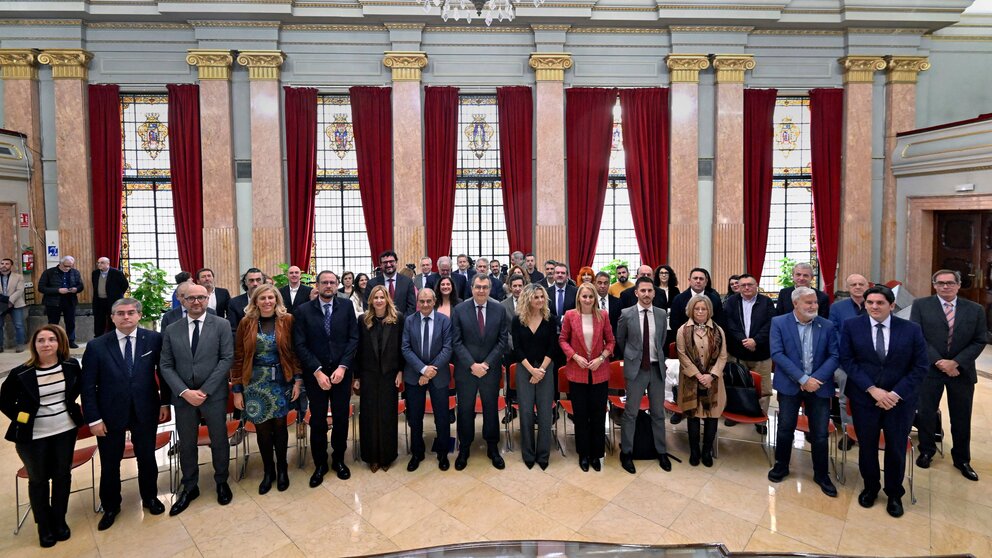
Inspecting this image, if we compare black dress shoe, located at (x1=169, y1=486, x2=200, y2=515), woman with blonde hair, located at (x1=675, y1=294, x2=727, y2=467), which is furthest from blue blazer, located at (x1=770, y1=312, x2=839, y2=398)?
black dress shoe, located at (x1=169, y1=486, x2=200, y2=515)

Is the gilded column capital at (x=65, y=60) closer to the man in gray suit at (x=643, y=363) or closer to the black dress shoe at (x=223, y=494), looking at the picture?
the black dress shoe at (x=223, y=494)

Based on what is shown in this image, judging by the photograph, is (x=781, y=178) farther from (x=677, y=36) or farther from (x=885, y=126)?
(x=677, y=36)

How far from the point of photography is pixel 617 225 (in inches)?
436

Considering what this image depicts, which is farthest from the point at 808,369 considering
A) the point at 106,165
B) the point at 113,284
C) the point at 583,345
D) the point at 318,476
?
the point at 106,165

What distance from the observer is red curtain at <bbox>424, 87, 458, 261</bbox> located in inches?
408

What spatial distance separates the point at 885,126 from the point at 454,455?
421 inches

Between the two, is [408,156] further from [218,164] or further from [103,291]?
[103,291]

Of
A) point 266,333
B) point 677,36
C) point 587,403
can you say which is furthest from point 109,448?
point 677,36

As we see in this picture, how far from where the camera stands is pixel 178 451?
14.5 feet

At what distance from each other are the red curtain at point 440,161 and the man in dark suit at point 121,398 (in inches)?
266

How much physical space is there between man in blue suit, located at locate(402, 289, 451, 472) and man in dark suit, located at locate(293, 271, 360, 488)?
0.48m

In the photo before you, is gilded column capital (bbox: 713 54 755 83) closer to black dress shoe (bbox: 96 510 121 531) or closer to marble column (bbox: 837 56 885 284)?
marble column (bbox: 837 56 885 284)

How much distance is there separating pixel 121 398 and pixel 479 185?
7944mm

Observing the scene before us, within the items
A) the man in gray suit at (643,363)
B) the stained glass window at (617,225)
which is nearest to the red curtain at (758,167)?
the stained glass window at (617,225)
